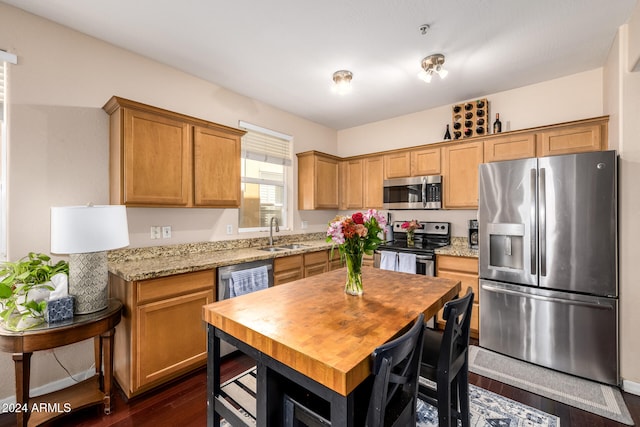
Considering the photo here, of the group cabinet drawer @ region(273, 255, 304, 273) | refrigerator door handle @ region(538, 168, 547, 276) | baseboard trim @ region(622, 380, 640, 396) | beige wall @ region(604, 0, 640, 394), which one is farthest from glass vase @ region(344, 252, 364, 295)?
baseboard trim @ region(622, 380, 640, 396)

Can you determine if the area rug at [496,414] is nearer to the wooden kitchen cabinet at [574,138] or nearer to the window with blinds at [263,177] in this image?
the window with blinds at [263,177]

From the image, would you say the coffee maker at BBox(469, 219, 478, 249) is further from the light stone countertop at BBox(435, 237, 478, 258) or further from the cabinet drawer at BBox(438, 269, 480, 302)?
the cabinet drawer at BBox(438, 269, 480, 302)

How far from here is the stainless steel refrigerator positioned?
2.21 metres

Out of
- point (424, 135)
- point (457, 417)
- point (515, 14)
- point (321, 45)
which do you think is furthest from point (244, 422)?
point (424, 135)

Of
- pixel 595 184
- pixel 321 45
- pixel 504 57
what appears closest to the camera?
pixel 595 184

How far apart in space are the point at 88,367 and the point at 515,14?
429 cm

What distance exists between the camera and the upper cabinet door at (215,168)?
270cm

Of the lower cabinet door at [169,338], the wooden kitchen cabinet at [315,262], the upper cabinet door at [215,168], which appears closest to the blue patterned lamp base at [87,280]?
the lower cabinet door at [169,338]

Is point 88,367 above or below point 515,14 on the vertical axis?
below

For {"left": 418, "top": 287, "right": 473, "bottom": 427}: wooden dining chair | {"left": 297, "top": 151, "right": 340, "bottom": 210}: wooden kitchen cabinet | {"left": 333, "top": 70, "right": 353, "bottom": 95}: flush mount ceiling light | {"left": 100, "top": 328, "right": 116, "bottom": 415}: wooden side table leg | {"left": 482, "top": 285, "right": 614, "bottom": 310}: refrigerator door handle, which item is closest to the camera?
{"left": 418, "top": 287, "right": 473, "bottom": 427}: wooden dining chair

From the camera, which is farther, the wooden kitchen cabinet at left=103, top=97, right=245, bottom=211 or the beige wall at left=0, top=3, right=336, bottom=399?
the wooden kitchen cabinet at left=103, top=97, right=245, bottom=211

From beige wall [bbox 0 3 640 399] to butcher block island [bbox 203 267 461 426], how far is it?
163 centimetres

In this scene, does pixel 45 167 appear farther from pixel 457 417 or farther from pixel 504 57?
pixel 504 57

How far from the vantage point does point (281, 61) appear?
270 centimetres
